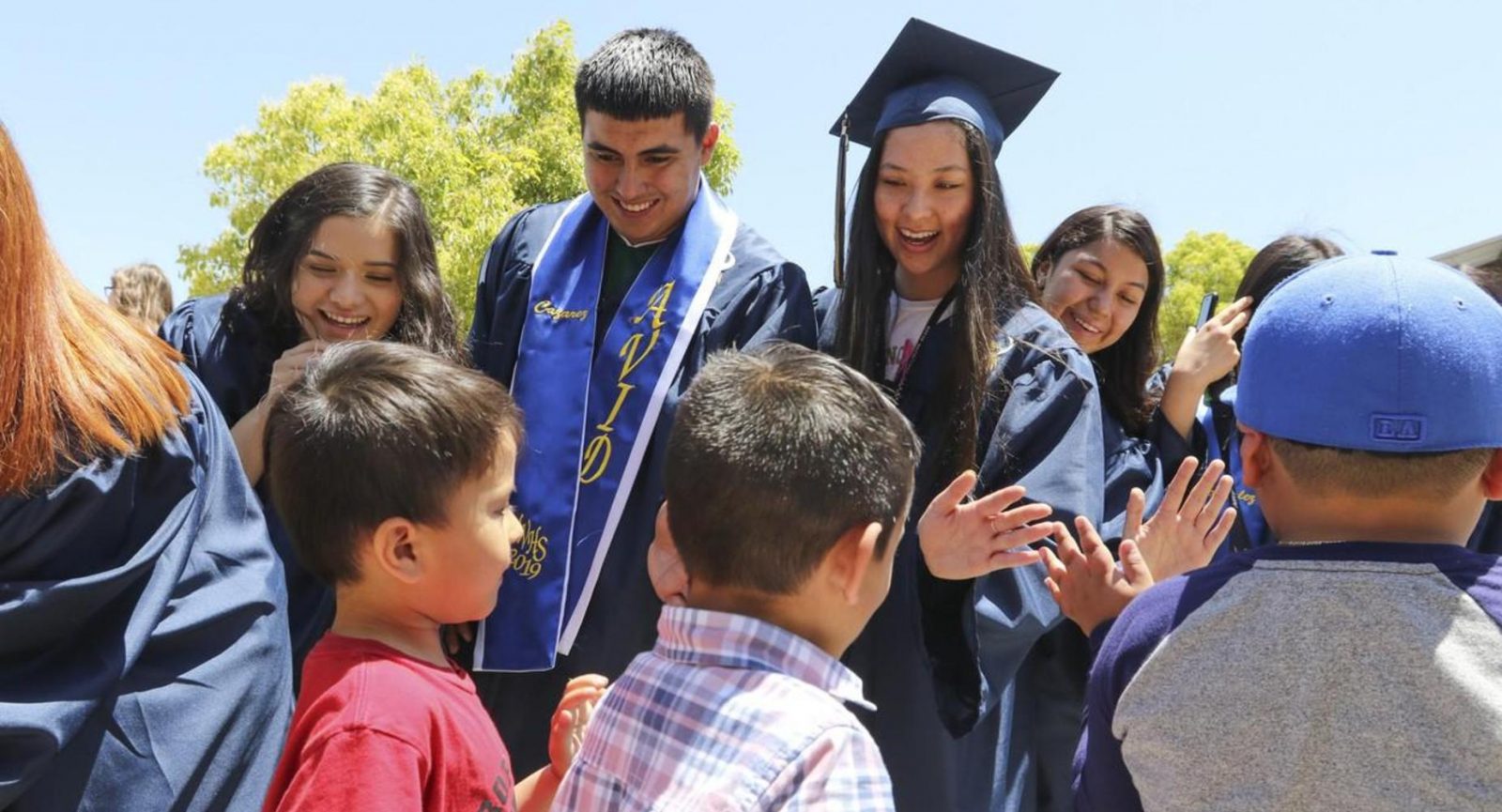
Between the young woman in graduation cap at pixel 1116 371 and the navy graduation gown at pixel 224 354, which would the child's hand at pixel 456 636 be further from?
the young woman in graduation cap at pixel 1116 371

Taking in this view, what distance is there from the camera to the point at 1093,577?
2.07 meters

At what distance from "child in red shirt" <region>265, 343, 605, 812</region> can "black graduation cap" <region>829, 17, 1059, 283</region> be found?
1.54 m

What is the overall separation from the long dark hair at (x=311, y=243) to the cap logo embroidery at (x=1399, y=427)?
84.4 inches

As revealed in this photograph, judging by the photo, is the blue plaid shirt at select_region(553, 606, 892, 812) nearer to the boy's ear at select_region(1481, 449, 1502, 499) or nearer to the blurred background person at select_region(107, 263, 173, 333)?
the boy's ear at select_region(1481, 449, 1502, 499)

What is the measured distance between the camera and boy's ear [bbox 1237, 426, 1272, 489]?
176cm

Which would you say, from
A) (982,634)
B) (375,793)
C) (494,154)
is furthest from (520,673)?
(494,154)

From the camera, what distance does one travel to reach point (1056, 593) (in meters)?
2.11

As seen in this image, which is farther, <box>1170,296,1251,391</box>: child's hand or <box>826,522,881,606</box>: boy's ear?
<box>1170,296,1251,391</box>: child's hand

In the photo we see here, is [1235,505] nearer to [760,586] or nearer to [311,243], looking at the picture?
[760,586]

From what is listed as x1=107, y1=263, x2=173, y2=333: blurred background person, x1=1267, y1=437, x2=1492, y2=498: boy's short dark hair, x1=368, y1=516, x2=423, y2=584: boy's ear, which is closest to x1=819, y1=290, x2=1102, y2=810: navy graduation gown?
x1=1267, y1=437, x2=1492, y2=498: boy's short dark hair

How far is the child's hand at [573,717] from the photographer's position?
6.63 ft

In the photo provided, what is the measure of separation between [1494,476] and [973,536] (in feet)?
2.69

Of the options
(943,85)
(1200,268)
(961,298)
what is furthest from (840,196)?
(1200,268)

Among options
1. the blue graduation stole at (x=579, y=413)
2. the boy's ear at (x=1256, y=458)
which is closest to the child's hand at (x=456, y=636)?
the blue graduation stole at (x=579, y=413)
